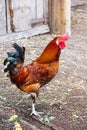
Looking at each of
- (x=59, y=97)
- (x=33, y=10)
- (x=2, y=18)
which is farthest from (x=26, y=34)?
(x=59, y=97)

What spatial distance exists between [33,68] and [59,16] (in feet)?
11.5

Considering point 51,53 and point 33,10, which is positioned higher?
point 51,53

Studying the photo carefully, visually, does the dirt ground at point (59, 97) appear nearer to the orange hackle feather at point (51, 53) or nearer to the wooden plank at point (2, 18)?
the wooden plank at point (2, 18)

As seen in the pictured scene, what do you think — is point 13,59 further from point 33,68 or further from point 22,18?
point 22,18

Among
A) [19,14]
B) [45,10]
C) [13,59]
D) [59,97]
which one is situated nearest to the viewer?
[13,59]

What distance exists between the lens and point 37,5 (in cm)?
766

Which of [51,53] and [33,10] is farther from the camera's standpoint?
[33,10]

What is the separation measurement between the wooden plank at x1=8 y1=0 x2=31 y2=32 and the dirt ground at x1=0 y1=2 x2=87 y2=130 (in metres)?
0.50

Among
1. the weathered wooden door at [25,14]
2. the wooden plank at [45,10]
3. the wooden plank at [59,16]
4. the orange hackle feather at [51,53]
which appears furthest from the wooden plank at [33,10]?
the orange hackle feather at [51,53]

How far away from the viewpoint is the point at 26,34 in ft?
25.1

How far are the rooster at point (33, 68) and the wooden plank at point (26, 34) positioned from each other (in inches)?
122

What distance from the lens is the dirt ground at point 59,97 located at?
436 cm

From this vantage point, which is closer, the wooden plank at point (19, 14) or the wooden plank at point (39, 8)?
the wooden plank at point (19, 14)

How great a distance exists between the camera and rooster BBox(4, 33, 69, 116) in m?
4.24
